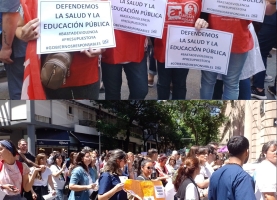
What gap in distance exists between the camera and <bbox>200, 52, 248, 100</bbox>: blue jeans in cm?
279

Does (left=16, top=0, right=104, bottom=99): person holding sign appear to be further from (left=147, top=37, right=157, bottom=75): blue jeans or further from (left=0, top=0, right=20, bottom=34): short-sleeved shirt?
(left=147, top=37, right=157, bottom=75): blue jeans

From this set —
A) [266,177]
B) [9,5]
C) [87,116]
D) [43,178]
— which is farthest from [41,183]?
[266,177]

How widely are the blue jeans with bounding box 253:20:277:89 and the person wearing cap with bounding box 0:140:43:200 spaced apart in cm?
154

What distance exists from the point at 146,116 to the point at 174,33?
1.78 ft

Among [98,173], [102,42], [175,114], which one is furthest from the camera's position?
[98,173]

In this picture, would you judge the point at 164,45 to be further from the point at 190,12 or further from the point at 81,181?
the point at 81,181

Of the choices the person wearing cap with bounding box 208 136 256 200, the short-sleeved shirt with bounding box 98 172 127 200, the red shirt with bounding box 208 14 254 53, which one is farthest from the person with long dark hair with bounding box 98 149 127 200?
the red shirt with bounding box 208 14 254 53

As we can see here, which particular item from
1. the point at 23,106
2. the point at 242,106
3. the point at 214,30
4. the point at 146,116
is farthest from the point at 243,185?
the point at 23,106

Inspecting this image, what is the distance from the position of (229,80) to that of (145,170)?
84cm

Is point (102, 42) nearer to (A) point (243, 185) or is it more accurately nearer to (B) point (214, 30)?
(B) point (214, 30)

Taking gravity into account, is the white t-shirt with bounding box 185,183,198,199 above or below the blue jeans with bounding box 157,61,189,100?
below

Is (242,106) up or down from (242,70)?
down

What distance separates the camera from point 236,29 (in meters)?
2.74

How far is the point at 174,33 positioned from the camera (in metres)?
2.70
